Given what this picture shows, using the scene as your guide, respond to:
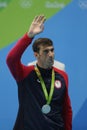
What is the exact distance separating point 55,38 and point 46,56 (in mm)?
1176

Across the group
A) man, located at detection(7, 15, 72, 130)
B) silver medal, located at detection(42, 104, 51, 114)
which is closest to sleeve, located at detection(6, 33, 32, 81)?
man, located at detection(7, 15, 72, 130)

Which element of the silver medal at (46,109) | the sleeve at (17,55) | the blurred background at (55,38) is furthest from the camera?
the blurred background at (55,38)

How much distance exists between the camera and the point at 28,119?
2193mm

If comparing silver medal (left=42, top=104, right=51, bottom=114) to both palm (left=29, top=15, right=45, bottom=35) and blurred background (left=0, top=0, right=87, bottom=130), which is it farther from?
blurred background (left=0, top=0, right=87, bottom=130)

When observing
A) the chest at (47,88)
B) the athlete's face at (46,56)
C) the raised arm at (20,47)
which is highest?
the raised arm at (20,47)

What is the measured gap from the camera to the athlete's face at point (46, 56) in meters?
2.22

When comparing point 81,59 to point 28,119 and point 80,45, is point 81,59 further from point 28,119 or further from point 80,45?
point 28,119

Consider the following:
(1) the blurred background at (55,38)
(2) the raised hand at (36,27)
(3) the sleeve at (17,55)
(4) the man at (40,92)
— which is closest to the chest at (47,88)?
(4) the man at (40,92)

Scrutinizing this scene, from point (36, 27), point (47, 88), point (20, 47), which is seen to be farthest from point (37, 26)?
point (47, 88)

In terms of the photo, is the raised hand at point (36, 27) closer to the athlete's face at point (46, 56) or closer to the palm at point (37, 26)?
the palm at point (37, 26)

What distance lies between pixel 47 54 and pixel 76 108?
1.34 metres

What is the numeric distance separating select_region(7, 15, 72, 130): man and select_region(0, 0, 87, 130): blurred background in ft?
3.57

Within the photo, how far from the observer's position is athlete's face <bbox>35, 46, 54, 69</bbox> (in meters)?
2.22

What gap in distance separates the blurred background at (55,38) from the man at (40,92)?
3.57 ft
